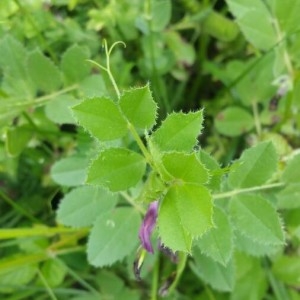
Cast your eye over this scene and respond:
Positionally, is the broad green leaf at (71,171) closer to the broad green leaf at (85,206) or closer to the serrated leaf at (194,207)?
the broad green leaf at (85,206)

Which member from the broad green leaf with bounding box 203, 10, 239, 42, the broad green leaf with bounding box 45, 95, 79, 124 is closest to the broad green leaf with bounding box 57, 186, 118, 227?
the broad green leaf with bounding box 45, 95, 79, 124

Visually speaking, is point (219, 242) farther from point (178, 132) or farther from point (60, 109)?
point (60, 109)

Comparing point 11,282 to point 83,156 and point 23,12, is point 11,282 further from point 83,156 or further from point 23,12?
point 23,12

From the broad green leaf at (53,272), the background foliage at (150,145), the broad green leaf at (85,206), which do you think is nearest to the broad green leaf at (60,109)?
the background foliage at (150,145)

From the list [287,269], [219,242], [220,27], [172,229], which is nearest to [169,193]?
[172,229]

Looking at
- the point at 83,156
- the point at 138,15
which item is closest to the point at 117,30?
the point at 138,15

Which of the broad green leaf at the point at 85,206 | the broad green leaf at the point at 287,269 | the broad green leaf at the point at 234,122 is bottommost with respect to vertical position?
the broad green leaf at the point at 287,269

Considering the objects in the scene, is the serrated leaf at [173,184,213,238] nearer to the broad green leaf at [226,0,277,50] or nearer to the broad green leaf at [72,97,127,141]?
the broad green leaf at [72,97,127,141]

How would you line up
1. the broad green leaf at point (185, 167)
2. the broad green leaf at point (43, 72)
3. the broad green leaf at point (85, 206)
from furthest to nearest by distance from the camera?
the broad green leaf at point (43, 72) < the broad green leaf at point (85, 206) < the broad green leaf at point (185, 167)
